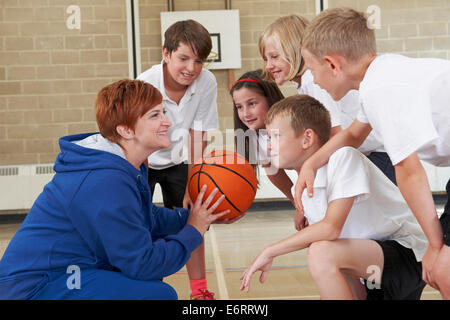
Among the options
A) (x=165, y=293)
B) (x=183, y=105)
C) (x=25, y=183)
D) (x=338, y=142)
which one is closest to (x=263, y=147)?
(x=183, y=105)

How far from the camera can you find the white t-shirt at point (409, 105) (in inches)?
49.0

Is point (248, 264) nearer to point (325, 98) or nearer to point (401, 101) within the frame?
point (325, 98)

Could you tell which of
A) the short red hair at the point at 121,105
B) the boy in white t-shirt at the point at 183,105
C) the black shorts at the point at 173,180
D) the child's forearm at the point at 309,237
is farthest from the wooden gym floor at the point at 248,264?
the short red hair at the point at 121,105

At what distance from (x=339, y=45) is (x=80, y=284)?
107 cm

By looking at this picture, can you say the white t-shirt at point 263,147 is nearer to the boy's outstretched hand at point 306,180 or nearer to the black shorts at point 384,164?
the black shorts at point 384,164

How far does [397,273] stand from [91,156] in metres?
1.05

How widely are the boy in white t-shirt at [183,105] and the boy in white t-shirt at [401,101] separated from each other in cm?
91

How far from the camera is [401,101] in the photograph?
4.11 ft

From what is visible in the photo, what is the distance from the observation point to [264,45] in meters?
2.25

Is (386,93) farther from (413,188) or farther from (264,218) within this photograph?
(264,218)

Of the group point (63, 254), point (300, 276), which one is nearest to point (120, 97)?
point (63, 254)

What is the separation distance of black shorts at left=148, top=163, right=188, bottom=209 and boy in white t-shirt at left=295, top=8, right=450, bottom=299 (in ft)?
3.70

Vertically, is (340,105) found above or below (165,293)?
above

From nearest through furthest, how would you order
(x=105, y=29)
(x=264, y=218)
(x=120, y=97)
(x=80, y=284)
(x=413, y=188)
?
(x=413, y=188) → (x=80, y=284) → (x=120, y=97) → (x=264, y=218) → (x=105, y=29)
